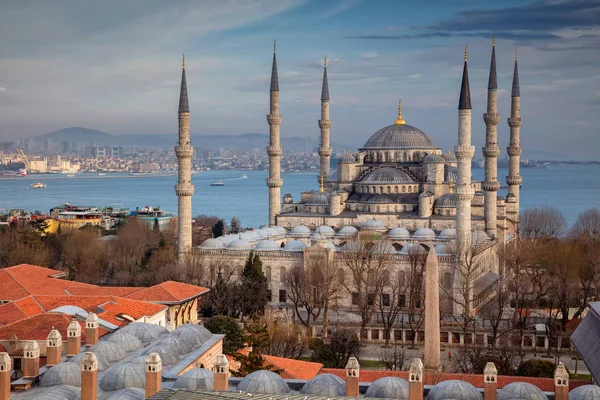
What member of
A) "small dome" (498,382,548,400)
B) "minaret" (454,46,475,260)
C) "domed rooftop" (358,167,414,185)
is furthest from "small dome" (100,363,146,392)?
"domed rooftop" (358,167,414,185)

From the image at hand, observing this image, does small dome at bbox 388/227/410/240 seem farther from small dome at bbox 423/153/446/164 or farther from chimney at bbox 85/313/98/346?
chimney at bbox 85/313/98/346

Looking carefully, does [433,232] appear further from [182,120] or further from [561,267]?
[182,120]

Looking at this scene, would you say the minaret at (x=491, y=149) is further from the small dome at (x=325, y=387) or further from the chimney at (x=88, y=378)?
the chimney at (x=88, y=378)

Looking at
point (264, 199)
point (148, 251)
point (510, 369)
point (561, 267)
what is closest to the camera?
point (510, 369)

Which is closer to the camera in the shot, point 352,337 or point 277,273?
point 352,337

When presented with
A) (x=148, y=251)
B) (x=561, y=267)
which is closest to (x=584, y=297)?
(x=561, y=267)

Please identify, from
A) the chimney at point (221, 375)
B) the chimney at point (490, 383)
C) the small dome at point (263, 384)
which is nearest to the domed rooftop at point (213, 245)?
the small dome at point (263, 384)

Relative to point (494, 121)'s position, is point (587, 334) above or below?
below

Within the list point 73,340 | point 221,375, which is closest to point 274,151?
point 73,340
